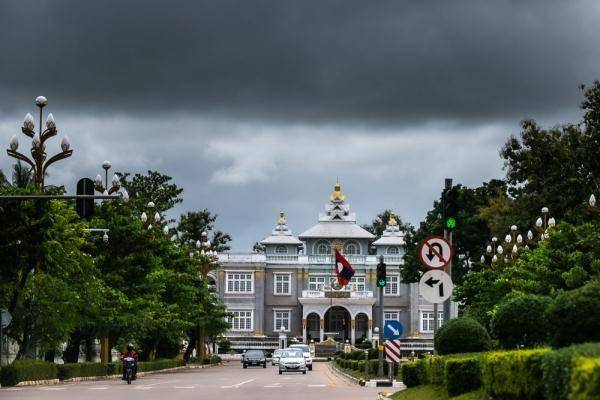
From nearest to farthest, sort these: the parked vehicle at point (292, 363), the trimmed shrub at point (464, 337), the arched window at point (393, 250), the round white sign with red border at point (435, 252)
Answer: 1. the round white sign with red border at point (435, 252)
2. the trimmed shrub at point (464, 337)
3. the parked vehicle at point (292, 363)
4. the arched window at point (393, 250)

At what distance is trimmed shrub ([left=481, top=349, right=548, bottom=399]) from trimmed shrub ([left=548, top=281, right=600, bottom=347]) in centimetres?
→ 54

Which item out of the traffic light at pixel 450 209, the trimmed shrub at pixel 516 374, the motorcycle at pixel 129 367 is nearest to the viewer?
the trimmed shrub at pixel 516 374

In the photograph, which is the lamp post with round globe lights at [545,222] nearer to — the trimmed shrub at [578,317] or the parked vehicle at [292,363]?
the parked vehicle at [292,363]

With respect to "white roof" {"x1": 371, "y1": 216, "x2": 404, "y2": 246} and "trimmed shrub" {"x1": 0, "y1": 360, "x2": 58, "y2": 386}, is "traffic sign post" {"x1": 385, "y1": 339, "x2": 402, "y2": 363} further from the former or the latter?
"white roof" {"x1": 371, "y1": 216, "x2": 404, "y2": 246}

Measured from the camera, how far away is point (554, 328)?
15.4 meters

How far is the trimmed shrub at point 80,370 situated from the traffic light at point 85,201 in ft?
52.3

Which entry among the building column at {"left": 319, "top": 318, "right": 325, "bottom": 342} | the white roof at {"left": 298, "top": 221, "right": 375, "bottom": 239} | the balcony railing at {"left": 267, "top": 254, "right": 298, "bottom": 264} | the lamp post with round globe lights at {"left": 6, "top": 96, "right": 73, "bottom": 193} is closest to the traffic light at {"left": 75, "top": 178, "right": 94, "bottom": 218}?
the lamp post with round globe lights at {"left": 6, "top": 96, "right": 73, "bottom": 193}

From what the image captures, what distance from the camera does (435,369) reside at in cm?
2423

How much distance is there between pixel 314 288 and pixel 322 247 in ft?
15.0

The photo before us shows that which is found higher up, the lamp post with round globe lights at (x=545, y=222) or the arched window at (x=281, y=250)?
the arched window at (x=281, y=250)

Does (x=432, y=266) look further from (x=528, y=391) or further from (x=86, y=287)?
(x=86, y=287)

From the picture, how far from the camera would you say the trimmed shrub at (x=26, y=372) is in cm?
3750

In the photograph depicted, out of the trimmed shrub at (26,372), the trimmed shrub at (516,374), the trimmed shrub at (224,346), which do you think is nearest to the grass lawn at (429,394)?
the trimmed shrub at (516,374)

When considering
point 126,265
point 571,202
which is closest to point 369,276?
point 571,202
